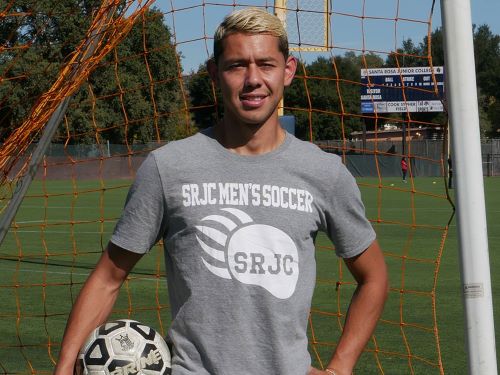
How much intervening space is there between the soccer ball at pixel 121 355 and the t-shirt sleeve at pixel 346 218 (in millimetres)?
583

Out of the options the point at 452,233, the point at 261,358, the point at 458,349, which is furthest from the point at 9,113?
the point at 452,233

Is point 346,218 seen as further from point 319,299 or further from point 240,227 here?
point 319,299

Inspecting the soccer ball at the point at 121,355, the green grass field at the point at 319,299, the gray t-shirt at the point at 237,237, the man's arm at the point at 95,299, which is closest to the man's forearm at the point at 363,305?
the gray t-shirt at the point at 237,237

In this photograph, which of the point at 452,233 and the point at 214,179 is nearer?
the point at 214,179

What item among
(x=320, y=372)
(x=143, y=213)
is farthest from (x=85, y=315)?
(x=320, y=372)

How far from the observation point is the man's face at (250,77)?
2951 mm

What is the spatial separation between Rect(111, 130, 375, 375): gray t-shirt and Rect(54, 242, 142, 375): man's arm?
65 mm

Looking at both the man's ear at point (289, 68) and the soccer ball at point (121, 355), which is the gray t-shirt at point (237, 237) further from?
the man's ear at point (289, 68)

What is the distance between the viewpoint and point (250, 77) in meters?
2.95

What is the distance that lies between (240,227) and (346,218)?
34cm

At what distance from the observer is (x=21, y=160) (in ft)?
18.9

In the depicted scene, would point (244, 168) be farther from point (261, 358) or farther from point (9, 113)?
point (9, 113)

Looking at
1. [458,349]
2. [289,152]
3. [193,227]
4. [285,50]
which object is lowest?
[458,349]

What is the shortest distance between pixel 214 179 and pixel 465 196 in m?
1.12
